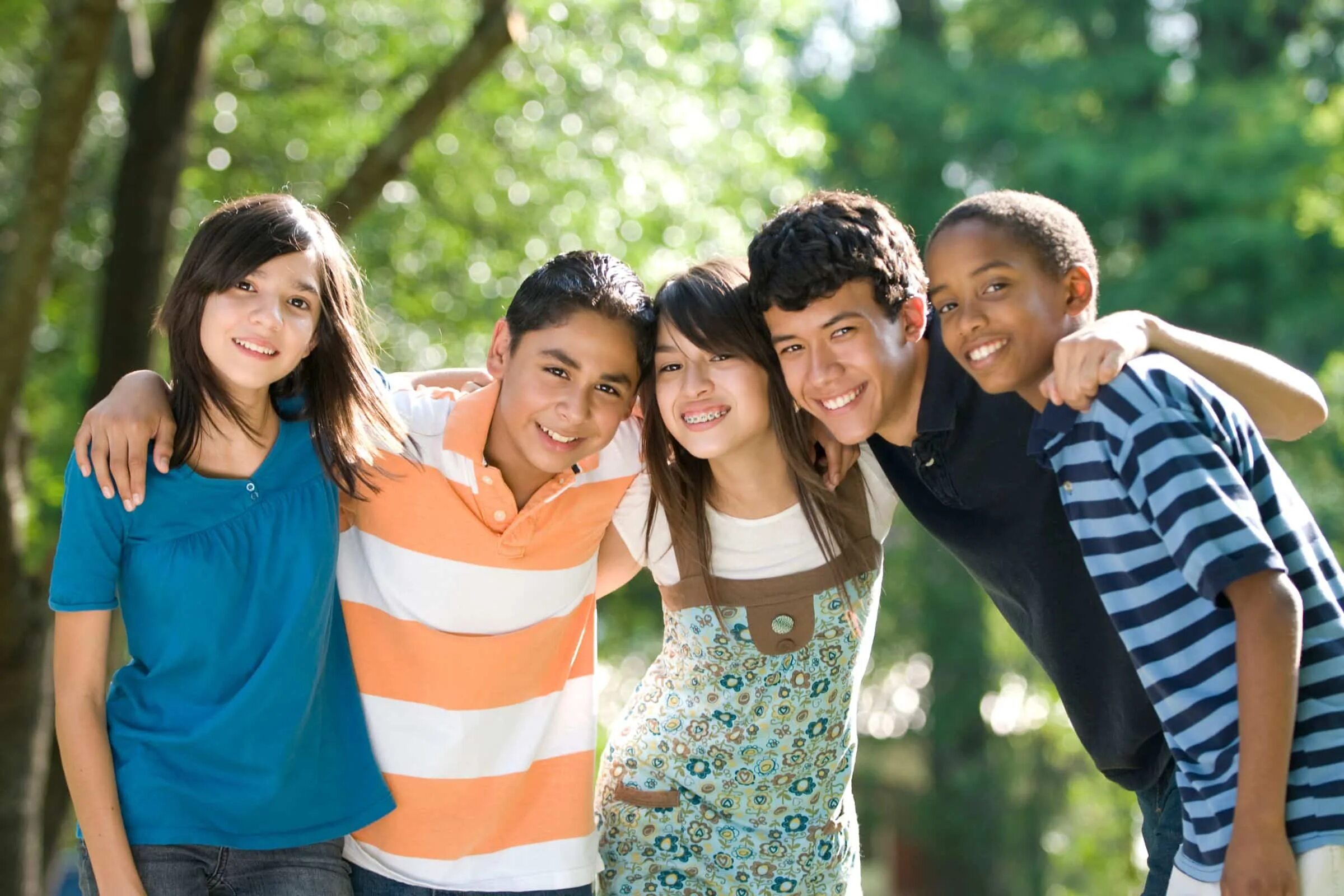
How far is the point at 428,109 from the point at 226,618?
11.5 feet

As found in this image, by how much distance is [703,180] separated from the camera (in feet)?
23.9

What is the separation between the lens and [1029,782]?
12.2 m

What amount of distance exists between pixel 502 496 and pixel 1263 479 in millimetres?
1416

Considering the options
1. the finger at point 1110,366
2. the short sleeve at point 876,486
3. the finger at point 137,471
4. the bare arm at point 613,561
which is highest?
the finger at point 1110,366

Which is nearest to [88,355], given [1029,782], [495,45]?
[495,45]

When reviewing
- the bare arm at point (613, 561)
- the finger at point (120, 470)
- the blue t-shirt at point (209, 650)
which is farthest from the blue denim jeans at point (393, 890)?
the finger at point (120, 470)

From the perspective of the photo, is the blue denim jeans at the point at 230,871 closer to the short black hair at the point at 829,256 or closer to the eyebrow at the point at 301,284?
the eyebrow at the point at 301,284

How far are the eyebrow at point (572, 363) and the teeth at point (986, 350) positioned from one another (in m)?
0.76

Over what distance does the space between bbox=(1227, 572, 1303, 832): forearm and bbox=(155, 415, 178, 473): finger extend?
1.83 meters

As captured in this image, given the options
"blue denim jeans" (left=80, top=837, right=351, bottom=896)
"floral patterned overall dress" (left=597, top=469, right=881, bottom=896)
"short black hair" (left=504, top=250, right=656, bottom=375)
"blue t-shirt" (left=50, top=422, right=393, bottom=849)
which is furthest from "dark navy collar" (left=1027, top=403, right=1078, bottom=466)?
"blue denim jeans" (left=80, top=837, right=351, bottom=896)

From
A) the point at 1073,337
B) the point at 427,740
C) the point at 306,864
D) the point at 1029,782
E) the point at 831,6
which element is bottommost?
Answer: the point at 1029,782

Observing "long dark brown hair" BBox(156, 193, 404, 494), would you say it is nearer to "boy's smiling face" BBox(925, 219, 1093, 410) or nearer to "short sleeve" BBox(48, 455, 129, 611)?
"short sleeve" BBox(48, 455, 129, 611)

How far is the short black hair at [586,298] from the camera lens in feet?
9.32

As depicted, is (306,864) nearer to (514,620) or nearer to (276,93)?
(514,620)
